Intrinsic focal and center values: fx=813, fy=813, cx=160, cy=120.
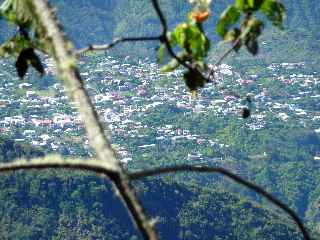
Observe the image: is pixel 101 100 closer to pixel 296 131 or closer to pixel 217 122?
pixel 217 122

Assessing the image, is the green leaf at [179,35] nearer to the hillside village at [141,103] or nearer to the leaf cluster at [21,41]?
the leaf cluster at [21,41]

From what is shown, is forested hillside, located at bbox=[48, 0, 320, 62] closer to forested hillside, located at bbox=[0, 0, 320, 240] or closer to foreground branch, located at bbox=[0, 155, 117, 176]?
forested hillside, located at bbox=[0, 0, 320, 240]

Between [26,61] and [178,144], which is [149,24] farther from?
[26,61]

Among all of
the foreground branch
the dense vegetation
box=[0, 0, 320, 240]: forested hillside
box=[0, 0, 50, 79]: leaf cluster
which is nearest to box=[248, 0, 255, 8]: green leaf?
box=[0, 0, 50, 79]: leaf cluster

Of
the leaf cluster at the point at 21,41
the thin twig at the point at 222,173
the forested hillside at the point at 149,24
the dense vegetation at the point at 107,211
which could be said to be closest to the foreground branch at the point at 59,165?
the thin twig at the point at 222,173

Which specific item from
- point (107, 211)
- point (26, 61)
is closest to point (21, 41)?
point (26, 61)

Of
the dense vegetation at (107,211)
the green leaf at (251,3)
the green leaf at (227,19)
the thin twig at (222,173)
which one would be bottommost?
the dense vegetation at (107,211)
